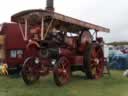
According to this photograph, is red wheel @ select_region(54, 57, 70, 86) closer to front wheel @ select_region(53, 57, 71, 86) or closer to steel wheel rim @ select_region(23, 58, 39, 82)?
front wheel @ select_region(53, 57, 71, 86)

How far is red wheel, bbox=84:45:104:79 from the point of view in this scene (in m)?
14.2

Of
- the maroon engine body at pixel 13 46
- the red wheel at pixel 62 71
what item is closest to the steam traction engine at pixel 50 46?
the red wheel at pixel 62 71

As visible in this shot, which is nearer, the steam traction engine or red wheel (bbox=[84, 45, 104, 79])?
the steam traction engine

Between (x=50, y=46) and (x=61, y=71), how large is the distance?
911mm

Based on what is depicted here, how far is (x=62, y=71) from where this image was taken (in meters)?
12.4

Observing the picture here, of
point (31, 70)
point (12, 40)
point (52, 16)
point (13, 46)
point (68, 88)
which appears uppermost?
point (52, 16)

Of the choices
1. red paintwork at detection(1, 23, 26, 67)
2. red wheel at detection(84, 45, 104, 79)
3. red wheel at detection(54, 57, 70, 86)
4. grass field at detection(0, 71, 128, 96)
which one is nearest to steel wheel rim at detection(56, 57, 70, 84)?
red wheel at detection(54, 57, 70, 86)

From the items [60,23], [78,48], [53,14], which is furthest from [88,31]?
[53,14]

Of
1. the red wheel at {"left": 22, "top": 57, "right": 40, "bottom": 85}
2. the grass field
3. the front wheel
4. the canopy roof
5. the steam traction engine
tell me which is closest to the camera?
the grass field

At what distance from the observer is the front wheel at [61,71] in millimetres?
12086

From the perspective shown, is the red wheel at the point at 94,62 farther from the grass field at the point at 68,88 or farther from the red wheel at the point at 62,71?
the red wheel at the point at 62,71

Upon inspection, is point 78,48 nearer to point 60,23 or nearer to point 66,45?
point 66,45

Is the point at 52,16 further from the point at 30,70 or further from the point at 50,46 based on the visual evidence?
the point at 30,70

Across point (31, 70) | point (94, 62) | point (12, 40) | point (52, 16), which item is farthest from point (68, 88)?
point (12, 40)
